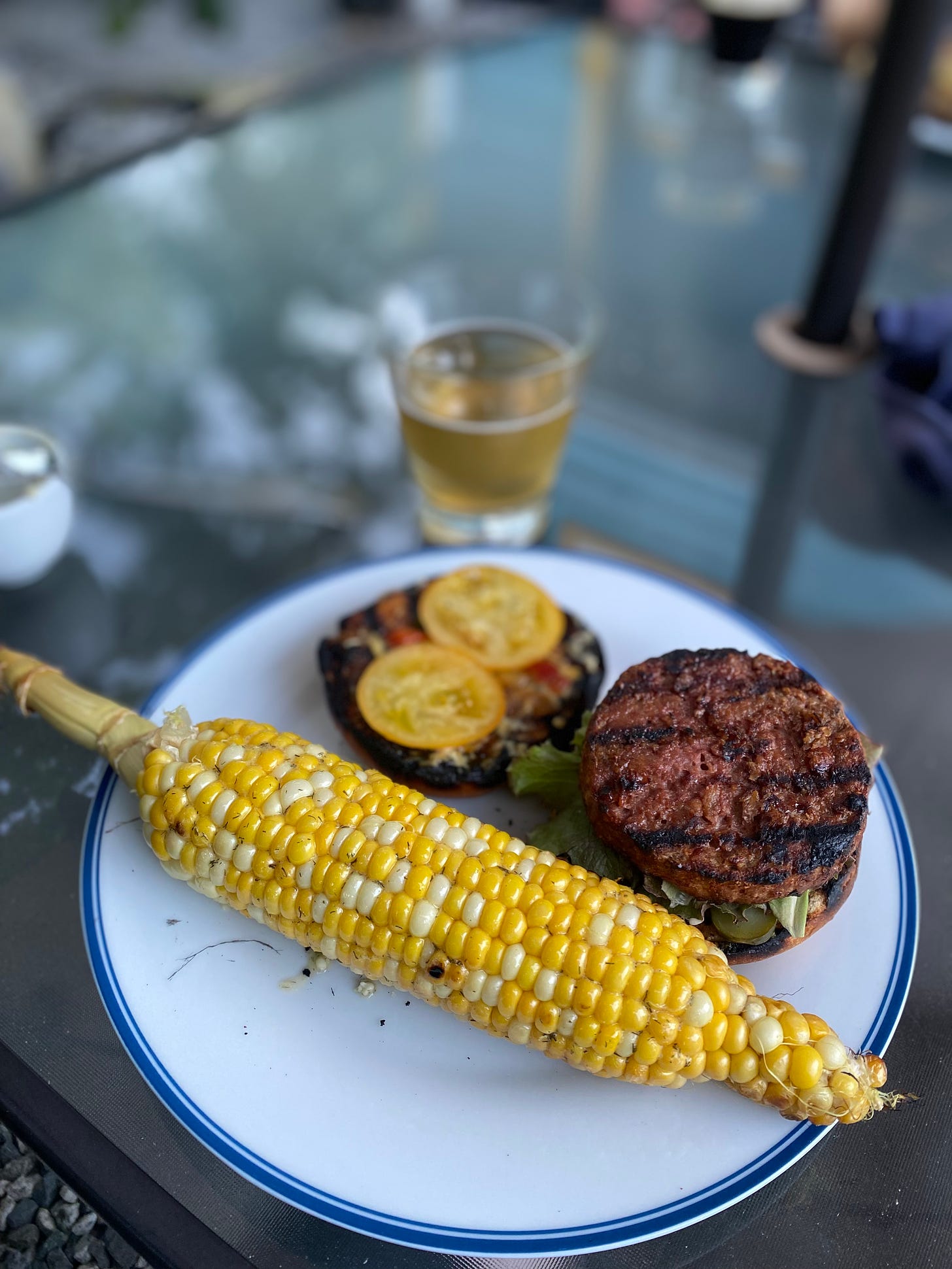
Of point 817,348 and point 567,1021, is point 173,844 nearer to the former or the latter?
point 567,1021

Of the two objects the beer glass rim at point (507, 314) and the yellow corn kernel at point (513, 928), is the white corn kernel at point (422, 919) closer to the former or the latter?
the yellow corn kernel at point (513, 928)

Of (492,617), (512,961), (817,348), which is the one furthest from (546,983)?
(817,348)

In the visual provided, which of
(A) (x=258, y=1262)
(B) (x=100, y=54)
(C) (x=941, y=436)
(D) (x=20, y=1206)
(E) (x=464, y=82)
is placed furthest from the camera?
(B) (x=100, y=54)

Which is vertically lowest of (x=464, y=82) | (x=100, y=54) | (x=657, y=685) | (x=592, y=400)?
(x=100, y=54)

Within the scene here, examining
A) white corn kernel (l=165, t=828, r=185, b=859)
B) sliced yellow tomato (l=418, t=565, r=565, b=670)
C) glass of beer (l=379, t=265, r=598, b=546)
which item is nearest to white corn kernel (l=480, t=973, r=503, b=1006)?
white corn kernel (l=165, t=828, r=185, b=859)

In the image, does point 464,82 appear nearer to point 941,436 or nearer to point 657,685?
point 941,436

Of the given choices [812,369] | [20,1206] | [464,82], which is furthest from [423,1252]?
[464,82]
